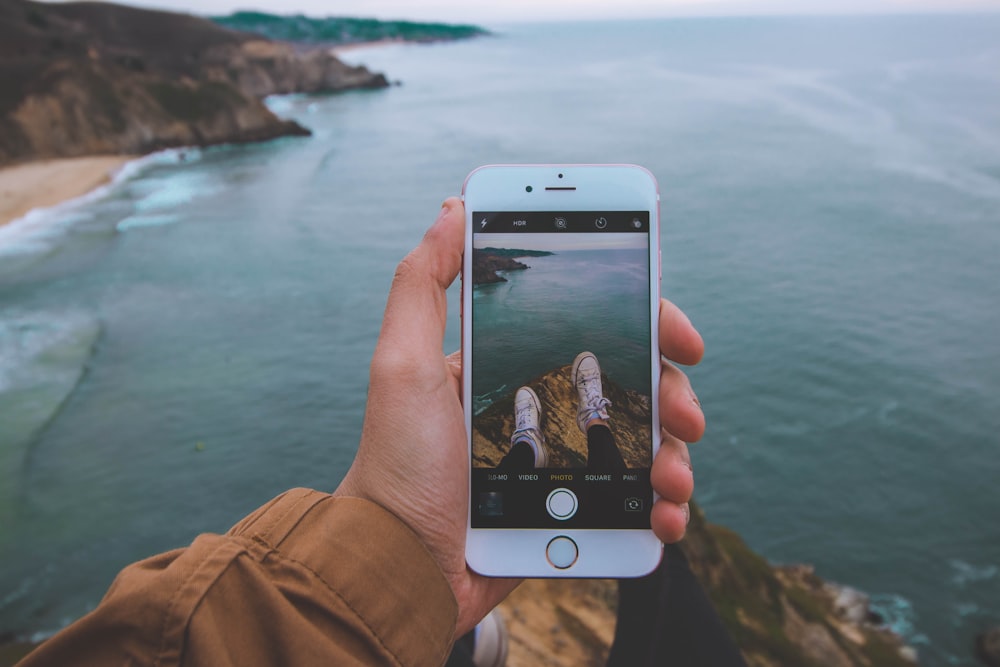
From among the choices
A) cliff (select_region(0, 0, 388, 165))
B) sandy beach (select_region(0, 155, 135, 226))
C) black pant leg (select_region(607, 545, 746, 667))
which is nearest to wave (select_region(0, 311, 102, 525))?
black pant leg (select_region(607, 545, 746, 667))

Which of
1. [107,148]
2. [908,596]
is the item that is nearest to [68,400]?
[908,596]

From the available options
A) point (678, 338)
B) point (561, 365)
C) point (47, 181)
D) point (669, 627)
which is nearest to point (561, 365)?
point (561, 365)

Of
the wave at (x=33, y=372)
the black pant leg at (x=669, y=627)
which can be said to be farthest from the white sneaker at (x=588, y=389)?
the wave at (x=33, y=372)

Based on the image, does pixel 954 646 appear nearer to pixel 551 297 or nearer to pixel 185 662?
pixel 551 297

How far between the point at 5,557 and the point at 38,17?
75884 millimetres

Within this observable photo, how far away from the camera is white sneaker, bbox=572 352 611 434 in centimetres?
317

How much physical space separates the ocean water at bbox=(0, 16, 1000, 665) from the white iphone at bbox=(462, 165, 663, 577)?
1228cm

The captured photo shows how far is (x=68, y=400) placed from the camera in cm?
1844

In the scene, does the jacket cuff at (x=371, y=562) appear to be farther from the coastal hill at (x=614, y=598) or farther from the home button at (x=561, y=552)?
the coastal hill at (x=614, y=598)

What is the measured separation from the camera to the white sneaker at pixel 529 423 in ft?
10.2

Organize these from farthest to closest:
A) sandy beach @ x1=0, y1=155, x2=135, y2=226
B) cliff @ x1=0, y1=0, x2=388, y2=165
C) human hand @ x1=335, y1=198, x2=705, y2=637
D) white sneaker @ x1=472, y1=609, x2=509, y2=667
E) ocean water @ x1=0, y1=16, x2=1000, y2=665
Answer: cliff @ x1=0, y1=0, x2=388, y2=165 < sandy beach @ x1=0, y1=155, x2=135, y2=226 < ocean water @ x1=0, y1=16, x2=1000, y2=665 < white sneaker @ x1=472, y1=609, x2=509, y2=667 < human hand @ x1=335, y1=198, x2=705, y2=637

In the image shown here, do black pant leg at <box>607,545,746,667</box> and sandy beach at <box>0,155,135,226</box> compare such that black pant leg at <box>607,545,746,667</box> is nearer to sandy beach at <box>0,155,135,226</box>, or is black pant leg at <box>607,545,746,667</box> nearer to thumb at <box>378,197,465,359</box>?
thumb at <box>378,197,465,359</box>

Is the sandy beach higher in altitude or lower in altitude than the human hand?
lower

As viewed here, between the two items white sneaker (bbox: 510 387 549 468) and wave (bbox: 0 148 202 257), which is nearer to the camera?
white sneaker (bbox: 510 387 549 468)
